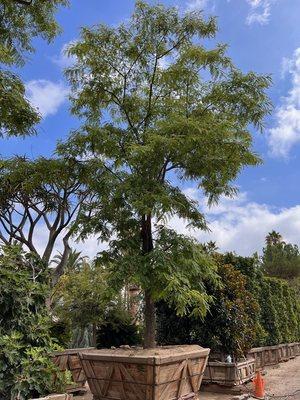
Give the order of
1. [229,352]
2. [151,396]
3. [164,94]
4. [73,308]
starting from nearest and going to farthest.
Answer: [151,396], [164,94], [229,352], [73,308]

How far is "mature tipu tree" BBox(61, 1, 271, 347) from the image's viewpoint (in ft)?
23.7

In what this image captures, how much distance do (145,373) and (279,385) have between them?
5721 mm

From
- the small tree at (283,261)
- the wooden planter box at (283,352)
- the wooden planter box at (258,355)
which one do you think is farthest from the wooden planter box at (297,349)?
the small tree at (283,261)

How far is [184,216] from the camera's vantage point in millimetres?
8289

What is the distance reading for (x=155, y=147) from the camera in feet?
23.4

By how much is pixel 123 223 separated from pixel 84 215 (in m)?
0.76

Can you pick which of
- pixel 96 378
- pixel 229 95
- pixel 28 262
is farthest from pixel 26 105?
pixel 96 378

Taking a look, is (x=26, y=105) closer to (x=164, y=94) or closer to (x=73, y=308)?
(x=164, y=94)

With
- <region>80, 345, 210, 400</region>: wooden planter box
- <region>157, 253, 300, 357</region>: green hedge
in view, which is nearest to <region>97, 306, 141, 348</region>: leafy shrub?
<region>157, 253, 300, 357</region>: green hedge

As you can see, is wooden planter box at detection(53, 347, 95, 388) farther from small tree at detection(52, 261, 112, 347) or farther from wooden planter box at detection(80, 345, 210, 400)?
small tree at detection(52, 261, 112, 347)

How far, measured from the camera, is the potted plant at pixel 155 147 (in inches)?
278

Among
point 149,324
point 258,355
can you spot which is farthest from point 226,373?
point 258,355

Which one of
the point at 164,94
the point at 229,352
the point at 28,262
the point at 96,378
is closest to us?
the point at 28,262

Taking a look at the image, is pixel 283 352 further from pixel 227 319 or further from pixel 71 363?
pixel 71 363
